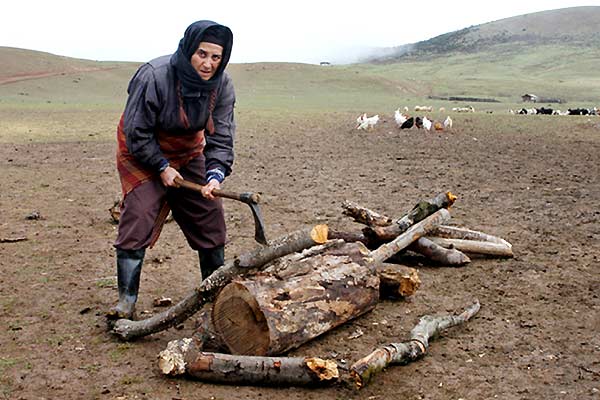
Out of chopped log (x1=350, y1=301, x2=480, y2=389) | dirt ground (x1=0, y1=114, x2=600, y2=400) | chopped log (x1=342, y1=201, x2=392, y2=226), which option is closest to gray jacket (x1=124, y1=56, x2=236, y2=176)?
dirt ground (x1=0, y1=114, x2=600, y2=400)

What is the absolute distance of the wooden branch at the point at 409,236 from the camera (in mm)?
5215

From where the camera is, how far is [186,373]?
3.81 meters

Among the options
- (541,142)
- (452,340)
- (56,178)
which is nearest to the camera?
(452,340)

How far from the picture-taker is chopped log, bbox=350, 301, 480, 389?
12.2 feet

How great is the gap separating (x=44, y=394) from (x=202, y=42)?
2.18 metres

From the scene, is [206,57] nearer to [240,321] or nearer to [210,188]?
[210,188]

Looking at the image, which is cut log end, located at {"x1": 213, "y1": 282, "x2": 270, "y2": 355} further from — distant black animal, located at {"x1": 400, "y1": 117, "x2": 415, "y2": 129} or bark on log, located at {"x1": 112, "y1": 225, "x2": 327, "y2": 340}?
distant black animal, located at {"x1": 400, "y1": 117, "x2": 415, "y2": 129}

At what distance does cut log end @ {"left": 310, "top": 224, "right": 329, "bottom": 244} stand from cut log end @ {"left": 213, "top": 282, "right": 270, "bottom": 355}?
53 centimetres

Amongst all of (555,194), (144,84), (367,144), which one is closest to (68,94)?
(367,144)

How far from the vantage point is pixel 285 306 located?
4.09 metres

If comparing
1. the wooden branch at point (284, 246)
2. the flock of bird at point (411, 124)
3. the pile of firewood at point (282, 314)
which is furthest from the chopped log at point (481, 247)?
the flock of bird at point (411, 124)

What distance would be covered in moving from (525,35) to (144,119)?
324 feet

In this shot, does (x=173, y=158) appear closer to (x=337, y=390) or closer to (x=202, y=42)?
(x=202, y=42)

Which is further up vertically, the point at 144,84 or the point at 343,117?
the point at 144,84
